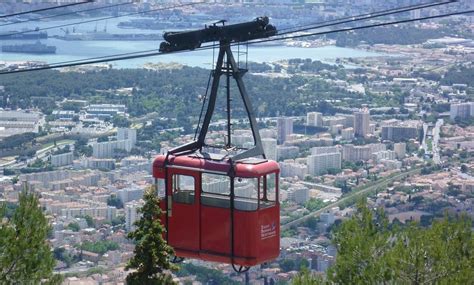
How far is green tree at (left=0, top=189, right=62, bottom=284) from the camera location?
9.34 m

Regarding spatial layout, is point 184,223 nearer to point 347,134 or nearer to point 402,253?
point 402,253

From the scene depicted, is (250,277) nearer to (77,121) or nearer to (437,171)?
(437,171)

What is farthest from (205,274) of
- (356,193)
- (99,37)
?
Result: (99,37)

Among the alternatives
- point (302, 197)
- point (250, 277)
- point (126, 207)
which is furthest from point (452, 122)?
point (250, 277)

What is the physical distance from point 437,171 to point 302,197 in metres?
4.71

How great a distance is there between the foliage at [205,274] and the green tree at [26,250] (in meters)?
10.2

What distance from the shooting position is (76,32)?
5091cm

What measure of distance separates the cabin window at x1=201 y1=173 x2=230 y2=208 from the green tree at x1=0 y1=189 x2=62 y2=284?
3.39 feet

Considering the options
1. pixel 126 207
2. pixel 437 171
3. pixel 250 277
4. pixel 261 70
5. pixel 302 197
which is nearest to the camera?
pixel 250 277

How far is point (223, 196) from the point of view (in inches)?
356

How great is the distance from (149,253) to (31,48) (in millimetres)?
36291

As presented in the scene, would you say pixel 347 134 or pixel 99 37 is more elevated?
pixel 99 37

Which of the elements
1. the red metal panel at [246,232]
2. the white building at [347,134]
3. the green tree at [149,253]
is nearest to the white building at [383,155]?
the white building at [347,134]

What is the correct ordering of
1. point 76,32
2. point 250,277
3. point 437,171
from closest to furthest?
point 250,277 < point 437,171 < point 76,32
